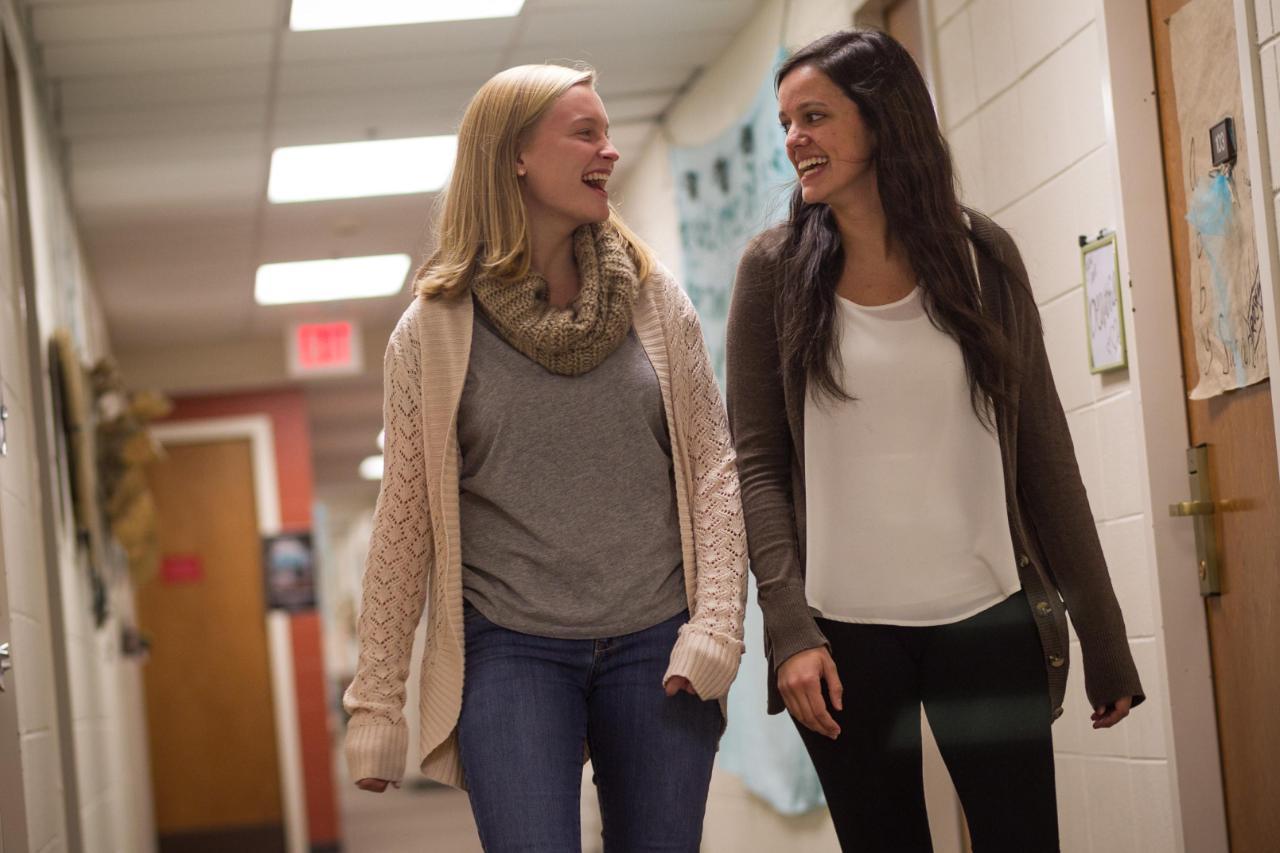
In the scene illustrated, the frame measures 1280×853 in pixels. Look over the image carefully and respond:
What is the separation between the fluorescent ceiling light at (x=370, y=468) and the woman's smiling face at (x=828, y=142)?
11.9m

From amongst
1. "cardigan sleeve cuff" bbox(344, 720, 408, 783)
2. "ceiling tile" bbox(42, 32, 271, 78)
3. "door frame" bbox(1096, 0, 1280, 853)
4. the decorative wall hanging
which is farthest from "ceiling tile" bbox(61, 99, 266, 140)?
"cardigan sleeve cuff" bbox(344, 720, 408, 783)

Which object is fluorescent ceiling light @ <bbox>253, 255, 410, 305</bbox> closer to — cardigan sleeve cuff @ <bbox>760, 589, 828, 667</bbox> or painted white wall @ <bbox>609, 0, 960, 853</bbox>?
painted white wall @ <bbox>609, 0, 960, 853</bbox>

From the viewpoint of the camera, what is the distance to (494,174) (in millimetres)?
1879

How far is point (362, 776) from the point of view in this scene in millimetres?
1762

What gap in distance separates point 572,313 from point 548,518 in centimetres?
24

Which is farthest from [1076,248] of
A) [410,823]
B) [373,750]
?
[410,823]

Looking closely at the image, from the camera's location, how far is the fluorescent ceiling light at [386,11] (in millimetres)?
4176

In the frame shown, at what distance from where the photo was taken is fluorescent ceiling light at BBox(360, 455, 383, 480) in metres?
13.9

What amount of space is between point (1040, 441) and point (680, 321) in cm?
45

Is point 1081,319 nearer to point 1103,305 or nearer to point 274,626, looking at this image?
point 1103,305

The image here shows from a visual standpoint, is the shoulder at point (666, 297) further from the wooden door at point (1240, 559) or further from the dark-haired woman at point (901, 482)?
the wooden door at point (1240, 559)

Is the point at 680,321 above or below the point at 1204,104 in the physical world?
below

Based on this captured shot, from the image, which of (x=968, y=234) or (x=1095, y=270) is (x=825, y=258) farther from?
(x=1095, y=270)

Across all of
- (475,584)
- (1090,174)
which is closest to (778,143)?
(1090,174)
